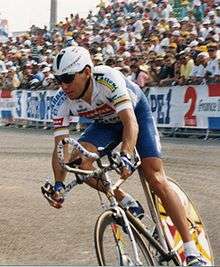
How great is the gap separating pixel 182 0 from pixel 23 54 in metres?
7.64

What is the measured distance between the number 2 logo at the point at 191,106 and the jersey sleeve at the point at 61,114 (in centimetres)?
1285

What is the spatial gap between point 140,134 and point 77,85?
0.81 meters

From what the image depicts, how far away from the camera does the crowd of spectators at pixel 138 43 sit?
1808 cm

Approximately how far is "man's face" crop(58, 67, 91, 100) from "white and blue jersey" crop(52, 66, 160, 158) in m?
0.15

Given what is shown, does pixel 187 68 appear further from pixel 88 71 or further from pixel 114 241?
pixel 114 241

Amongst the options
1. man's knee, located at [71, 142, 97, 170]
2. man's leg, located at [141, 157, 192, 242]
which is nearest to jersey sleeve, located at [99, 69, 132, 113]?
man's knee, located at [71, 142, 97, 170]

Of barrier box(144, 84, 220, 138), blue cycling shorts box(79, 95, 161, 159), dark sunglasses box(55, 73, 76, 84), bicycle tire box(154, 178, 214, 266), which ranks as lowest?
barrier box(144, 84, 220, 138)

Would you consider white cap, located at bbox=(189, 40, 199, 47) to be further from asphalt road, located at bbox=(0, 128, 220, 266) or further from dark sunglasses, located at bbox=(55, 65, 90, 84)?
dark sunglasses, located at bbox=(55, 65, 90, 84)

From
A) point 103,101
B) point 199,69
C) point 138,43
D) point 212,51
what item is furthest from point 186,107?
point 103,101

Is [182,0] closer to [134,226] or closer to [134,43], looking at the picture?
[134,43]

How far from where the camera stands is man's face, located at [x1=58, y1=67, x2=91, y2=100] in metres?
4.68

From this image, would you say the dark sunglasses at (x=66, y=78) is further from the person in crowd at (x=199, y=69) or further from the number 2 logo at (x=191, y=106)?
the number 2 logo at (x=191, y=106)

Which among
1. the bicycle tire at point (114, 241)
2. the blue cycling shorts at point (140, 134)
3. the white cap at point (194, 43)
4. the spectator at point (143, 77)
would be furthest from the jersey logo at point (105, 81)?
the white cap at point (194, 43)

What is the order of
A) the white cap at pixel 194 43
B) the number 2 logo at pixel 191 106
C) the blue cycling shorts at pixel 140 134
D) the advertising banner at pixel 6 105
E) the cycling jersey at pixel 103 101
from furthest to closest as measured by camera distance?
the advertising banner at pixel 6 105, the white cap at pixel 194 43, the number 2 logo at pixel 191 106, the blue cycling shorts at pixel 140 134, the cycling jersey at pixel 103 101
